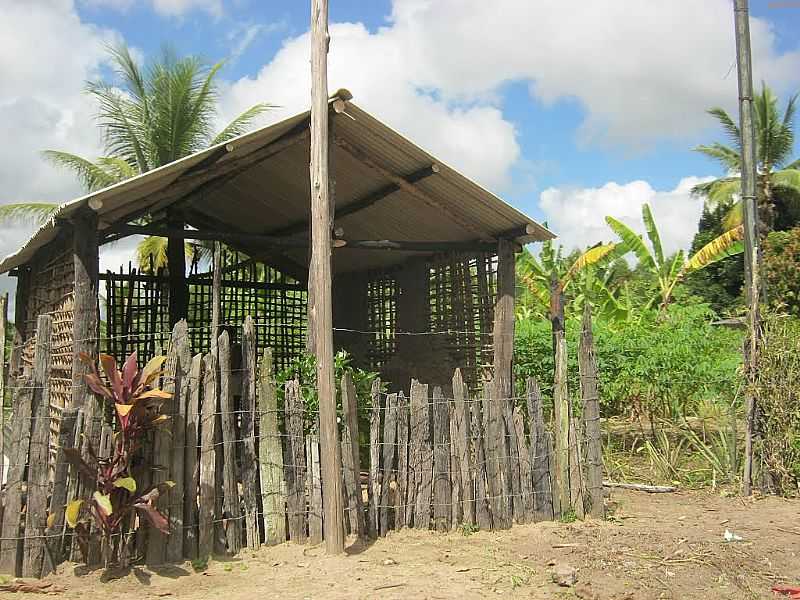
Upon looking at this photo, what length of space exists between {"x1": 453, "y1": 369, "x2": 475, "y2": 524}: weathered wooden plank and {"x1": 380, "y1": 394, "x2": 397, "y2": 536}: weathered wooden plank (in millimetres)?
509

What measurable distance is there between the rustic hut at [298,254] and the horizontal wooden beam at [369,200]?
0.02 metres

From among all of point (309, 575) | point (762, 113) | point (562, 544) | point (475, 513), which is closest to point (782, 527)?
point (562, 544)

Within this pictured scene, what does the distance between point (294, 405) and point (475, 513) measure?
1780 mm

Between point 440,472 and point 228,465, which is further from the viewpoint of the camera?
point 440,472

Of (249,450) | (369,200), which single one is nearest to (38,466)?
(249,450)

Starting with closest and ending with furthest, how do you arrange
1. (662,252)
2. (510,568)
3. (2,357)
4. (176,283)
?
1. (2,357)
2. (510,568)
3. (176,283)
4. (662,252)

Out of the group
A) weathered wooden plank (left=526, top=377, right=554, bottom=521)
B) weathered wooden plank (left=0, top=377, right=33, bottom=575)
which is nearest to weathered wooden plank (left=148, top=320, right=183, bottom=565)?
weathered wooden plank (left=0, top=377, right=33, bottom=575)

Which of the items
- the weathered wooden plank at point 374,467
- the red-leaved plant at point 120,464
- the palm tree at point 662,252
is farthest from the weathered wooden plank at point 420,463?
the palm tree at point 662,252

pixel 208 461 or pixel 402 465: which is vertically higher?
pixel 208 461

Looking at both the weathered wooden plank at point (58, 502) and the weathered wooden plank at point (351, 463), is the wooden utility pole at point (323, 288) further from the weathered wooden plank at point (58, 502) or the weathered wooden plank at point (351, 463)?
the weathered wooden plank at point (58, 502)

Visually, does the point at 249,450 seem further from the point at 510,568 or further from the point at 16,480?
the point at 510,568

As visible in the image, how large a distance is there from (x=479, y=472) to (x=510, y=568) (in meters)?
1.00

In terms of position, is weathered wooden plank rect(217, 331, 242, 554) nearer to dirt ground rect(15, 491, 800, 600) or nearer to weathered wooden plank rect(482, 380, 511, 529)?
dirt ground rect(15, 491, 800, 600)

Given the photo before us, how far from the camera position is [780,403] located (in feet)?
24.5
